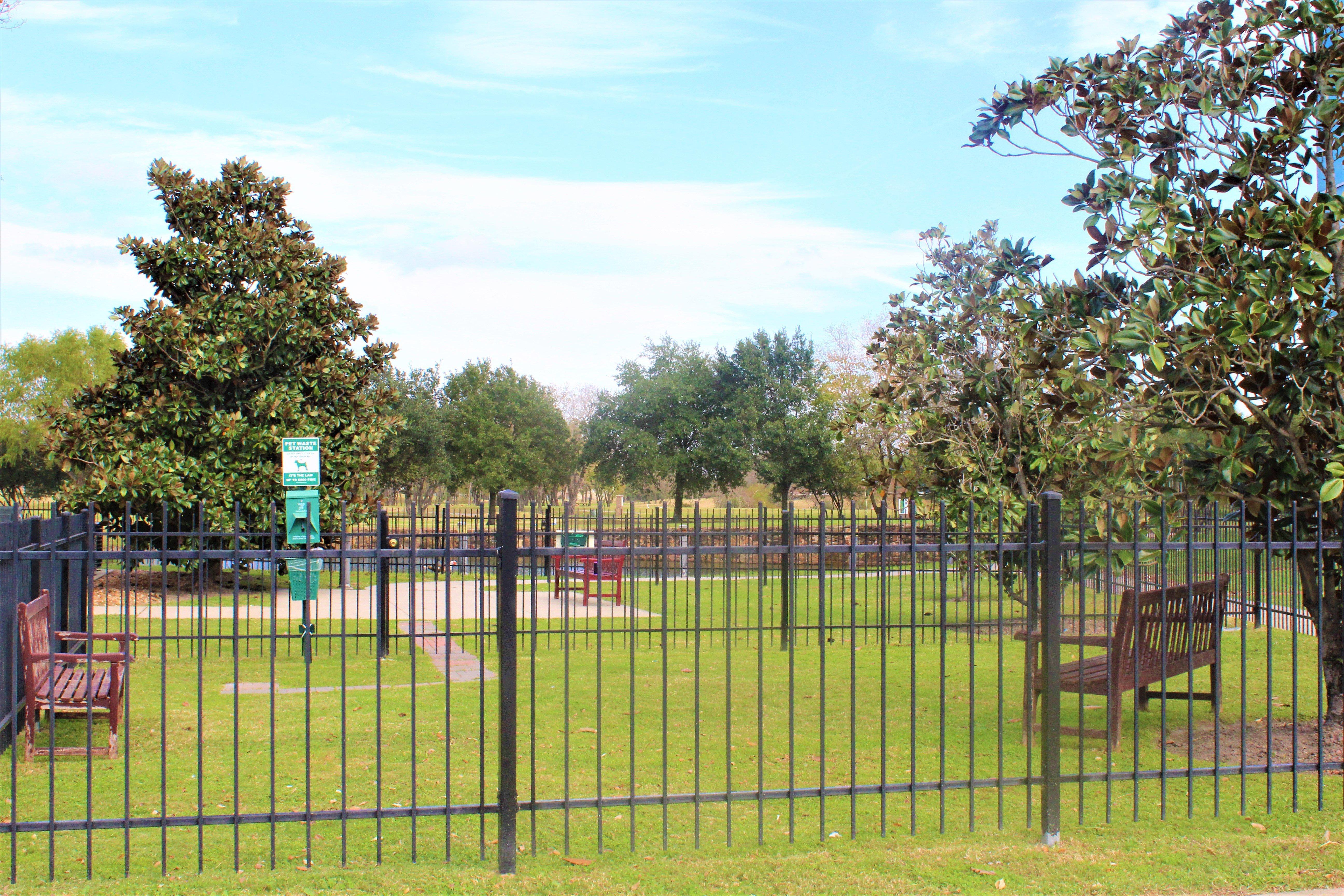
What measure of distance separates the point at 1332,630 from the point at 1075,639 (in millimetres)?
2341

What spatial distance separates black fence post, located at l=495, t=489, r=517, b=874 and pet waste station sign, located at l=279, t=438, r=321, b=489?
8798 mm

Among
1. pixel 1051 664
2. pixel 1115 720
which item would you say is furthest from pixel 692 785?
pixel 1115 720

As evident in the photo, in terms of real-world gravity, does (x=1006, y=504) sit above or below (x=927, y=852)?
above

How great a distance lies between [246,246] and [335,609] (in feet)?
21.4

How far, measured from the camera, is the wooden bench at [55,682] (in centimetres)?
660

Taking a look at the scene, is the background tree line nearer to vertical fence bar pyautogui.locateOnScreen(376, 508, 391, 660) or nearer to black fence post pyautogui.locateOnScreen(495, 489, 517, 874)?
vertical fence bar pyautogui.locateOnScreen(376, 508, 391, 660)

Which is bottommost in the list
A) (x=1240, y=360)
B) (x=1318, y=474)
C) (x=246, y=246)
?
(x=1318, y=474)

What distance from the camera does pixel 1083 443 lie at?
922cm

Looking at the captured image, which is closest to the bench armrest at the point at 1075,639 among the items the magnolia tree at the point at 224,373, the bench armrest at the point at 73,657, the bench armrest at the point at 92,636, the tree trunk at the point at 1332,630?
the tree trunk at the point at 1332,630

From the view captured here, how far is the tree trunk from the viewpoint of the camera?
284 inches

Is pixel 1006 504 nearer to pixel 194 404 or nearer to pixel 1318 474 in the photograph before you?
pixel 1318 474

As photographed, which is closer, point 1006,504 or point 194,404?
point 1006,504

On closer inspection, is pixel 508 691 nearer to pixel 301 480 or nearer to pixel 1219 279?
pixel 1219 279

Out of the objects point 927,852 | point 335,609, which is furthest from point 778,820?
point 335,609
